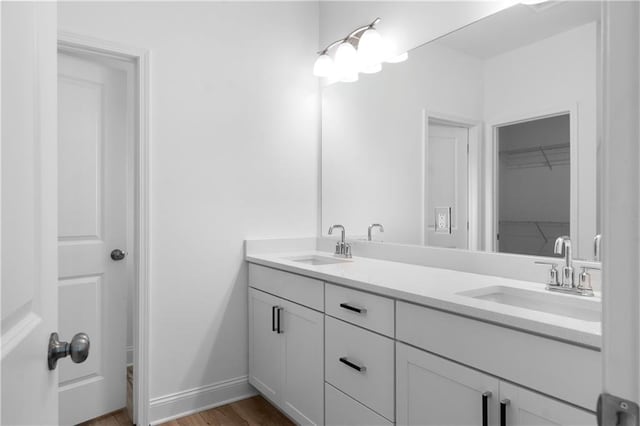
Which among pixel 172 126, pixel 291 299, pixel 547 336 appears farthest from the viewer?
pixel 172 126

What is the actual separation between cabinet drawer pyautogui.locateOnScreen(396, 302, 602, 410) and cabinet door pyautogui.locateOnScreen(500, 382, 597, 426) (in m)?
0.02

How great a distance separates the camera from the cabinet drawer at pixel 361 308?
1.47 m

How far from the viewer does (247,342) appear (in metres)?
2.46

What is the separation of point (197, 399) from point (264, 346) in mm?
486

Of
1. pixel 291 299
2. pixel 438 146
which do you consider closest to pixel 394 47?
pixel 438 146

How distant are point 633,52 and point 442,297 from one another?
1.00 meters

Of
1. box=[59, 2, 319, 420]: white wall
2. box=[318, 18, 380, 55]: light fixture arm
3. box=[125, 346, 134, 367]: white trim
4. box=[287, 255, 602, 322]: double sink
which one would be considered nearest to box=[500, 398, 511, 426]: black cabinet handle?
box=[287, 255, 602, 322]: double sink

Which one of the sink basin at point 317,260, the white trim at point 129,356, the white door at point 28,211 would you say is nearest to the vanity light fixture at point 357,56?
the sink basin at point 317,260

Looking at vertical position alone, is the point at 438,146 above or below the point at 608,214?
above

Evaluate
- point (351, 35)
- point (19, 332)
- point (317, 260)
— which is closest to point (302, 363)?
point (317, 260)

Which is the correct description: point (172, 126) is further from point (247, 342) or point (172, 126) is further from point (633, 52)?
point (633, 52)

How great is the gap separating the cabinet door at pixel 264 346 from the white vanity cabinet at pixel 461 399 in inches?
34.7

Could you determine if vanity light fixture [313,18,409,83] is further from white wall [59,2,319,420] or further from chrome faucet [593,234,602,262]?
chrome faucet [593,234,602,262]

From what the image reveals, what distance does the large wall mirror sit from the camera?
152 cm
